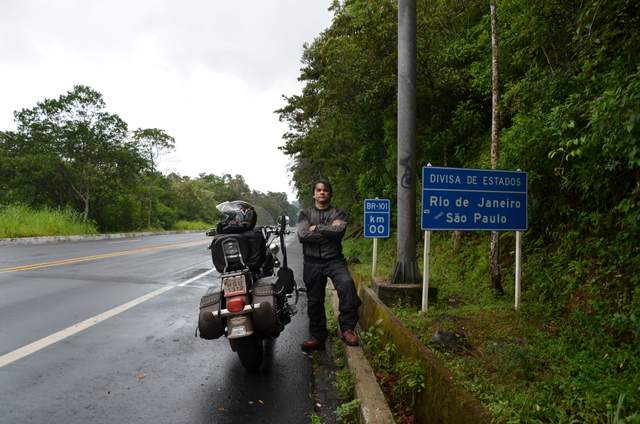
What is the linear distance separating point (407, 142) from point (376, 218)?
3.70 meters

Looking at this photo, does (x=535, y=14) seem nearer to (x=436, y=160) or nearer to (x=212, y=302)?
(x=212, y=302)

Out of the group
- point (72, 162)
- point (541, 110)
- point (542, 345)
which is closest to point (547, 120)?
point (541, 110)

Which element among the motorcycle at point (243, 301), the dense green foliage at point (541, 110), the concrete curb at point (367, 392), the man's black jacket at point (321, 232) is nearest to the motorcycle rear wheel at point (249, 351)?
the motorcycle at point (243, 301)

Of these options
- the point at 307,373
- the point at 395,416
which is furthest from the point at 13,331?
the point at 395,416

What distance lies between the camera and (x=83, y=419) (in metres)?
3.22

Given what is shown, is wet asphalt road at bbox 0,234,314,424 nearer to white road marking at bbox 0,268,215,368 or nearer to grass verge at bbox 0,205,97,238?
white road marking at bbox 0,268,215,368

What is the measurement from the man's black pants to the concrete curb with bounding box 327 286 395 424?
17.9 inches

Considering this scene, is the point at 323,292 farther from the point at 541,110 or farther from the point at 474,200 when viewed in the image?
the point at 541,110

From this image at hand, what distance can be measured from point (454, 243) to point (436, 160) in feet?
9.11

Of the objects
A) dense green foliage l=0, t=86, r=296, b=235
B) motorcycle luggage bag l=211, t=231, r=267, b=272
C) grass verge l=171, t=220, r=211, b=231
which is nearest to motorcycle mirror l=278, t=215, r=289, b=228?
motorcycle luggage bag l=211, t=231, r=267, b=272

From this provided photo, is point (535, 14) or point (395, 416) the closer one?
point (395, 416)

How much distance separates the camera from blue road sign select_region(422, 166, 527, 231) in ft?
17.0

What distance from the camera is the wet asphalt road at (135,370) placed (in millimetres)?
3395

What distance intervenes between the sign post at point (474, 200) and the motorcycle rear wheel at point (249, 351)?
2236 millimetres
